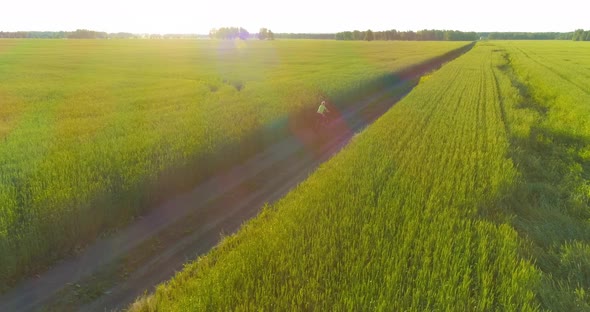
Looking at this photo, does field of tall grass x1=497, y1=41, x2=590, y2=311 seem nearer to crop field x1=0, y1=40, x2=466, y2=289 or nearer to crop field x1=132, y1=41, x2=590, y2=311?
crop field x1=132, y1=41, x2=590, y2=311

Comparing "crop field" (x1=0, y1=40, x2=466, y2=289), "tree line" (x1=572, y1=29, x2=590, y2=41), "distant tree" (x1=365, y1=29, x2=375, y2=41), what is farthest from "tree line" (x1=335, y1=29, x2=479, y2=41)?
"crop field" (x1=0, y1=40, x2=466, y2=289)

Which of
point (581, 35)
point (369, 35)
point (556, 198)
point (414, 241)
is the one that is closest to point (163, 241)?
point (414, 241)

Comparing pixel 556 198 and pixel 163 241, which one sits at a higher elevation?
pixel 556 198

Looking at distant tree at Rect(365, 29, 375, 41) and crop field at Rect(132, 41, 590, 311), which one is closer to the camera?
crop field at Rect(132, 41, 590, 311)

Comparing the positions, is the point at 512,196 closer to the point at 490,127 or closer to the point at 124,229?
the point at 490,127

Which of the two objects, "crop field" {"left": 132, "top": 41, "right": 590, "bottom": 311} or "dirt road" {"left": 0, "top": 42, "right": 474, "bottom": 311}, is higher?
"crop field" {"left": 132, "top": 41, "right": 590, "bottom": 311}

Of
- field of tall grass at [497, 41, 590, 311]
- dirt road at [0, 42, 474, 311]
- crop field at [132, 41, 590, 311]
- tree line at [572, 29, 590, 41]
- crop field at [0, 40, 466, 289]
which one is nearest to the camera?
crop field at [132, 41, 590, 311]

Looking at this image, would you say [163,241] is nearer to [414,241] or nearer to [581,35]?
[414,241]

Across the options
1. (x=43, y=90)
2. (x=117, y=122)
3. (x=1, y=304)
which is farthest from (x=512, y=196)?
(x=43, y=90)
